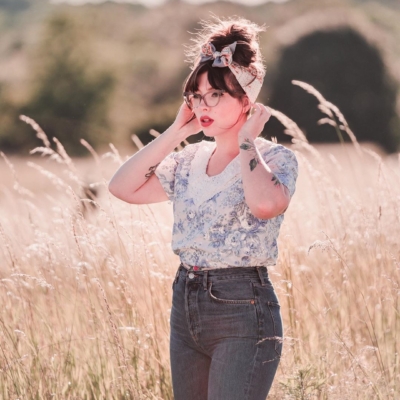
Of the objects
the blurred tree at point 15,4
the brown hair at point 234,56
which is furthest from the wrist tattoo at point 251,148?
the blurred tree at point 15,4

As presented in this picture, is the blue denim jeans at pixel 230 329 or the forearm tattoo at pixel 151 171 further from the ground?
the forearm tattoo at pixel 151 171

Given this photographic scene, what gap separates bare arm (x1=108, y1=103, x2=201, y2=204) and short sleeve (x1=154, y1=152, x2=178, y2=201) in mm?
25

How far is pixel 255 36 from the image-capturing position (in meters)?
2.51

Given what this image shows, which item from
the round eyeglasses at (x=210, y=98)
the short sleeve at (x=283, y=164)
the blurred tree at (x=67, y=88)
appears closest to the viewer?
the short sleeve at (x=283, y=164)

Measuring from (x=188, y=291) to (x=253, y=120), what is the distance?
0.60 m

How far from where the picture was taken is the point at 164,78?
1199 inches

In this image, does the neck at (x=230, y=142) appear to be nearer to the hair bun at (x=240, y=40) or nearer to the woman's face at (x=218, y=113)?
the woman's face at (x=218, y=113)

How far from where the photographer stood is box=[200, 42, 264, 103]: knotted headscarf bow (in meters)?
2.38

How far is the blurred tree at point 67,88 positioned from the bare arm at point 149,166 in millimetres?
26301

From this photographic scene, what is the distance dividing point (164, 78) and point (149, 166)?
2829 cm

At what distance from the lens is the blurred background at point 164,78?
23.6m

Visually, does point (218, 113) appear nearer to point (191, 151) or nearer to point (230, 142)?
point (230, 142)

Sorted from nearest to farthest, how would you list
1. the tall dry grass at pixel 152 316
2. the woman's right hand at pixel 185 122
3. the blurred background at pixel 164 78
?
the woman's right hand at pixel 185 122 → the tall dry grass at pixel 152 316 → the blurred background at pixel 164 78

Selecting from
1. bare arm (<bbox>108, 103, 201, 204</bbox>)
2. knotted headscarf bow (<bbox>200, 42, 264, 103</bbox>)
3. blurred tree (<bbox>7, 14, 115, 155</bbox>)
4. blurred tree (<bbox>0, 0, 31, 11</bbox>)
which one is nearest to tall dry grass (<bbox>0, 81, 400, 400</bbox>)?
bare arm (<bbox>108, 103, 201, 204</bbox>)
